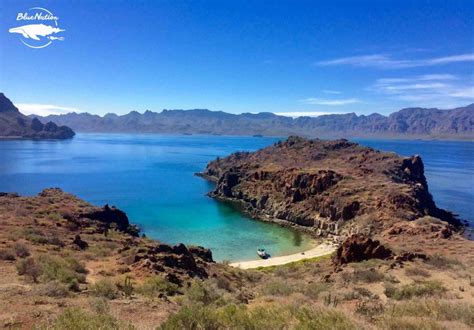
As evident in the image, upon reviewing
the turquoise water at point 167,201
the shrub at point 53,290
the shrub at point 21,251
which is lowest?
the turquoise water at point 167,201

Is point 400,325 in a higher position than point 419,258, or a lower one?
higher

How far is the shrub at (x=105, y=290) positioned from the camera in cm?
1446

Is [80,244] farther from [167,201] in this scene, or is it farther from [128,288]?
[167,201]

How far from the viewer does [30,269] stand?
55.2 feet

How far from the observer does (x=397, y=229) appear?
1689 inches

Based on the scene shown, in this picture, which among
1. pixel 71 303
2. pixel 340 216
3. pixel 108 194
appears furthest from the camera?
pixel 108 194

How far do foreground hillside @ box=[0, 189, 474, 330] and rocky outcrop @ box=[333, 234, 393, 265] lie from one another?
7 cm

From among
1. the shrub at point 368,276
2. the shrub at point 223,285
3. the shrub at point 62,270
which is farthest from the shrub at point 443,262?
the shrub at point 62,270

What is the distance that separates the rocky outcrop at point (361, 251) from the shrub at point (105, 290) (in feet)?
55.8

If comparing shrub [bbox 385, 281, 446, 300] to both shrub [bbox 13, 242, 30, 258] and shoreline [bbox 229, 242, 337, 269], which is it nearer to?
shrub [bbox 13, 242, 30, 258]

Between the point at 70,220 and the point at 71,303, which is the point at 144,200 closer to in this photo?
the point at 70,220

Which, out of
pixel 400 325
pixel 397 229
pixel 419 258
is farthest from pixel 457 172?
pixel 400 325

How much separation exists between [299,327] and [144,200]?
242 ft

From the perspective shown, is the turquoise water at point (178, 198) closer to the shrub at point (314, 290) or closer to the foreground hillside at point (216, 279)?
the foreground hillside at point (216, 279)
